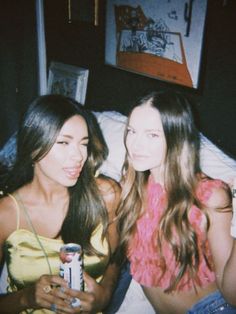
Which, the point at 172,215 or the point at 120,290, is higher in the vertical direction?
the point at 172,215

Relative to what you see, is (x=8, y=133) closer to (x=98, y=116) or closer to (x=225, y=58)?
(x=98, y=116)

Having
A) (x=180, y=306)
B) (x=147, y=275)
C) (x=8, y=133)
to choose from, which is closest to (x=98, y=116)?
(x=147, y=275)

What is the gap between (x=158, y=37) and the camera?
1648 mm

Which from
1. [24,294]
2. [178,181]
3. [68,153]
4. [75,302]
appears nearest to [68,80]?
[68,153]

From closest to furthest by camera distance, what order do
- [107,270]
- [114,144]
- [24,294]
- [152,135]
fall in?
[152,135], [24,294], [107,270], [114,144]

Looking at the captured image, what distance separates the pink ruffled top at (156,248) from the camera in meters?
1.29

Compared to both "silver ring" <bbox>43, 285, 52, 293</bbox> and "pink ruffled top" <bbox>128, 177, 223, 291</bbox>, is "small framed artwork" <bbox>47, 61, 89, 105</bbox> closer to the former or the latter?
"pink ruffled top" <bbox>128, 177, 223, 291</bbox>

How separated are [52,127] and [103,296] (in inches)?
28.2

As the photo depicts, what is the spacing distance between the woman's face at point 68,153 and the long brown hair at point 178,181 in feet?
0.82

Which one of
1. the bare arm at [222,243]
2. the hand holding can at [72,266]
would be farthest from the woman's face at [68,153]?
the bare arm at [222,243]

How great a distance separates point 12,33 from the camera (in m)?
2.85

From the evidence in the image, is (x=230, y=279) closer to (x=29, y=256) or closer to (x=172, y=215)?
(x=172, y=215)

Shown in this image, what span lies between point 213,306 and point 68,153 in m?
0.84

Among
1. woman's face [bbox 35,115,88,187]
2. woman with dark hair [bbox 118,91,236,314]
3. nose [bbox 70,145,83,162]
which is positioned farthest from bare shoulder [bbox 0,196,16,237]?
woman with dark hair [bbox 118,91,236,314]
